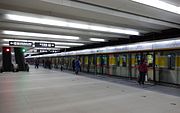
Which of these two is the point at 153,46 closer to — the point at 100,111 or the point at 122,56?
the point at 122,56

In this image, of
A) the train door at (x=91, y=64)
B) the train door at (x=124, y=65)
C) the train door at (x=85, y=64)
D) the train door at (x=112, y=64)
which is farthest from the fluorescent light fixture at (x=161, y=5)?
the train door at (x=85, y=64)

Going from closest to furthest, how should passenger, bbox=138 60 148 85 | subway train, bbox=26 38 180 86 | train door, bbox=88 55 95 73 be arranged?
subway train, bbox=26 38 180 86, passenger, bbox=138 60 148 85, train door, bbox=88 55 95 73

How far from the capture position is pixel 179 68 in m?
8.62

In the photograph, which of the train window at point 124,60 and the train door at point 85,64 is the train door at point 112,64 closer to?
the train window at point 124,60

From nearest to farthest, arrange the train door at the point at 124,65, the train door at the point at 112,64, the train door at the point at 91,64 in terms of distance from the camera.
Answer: the train door at the point at 124,65 → the train door at the point at 112,64 → the train door at the point at 91,64

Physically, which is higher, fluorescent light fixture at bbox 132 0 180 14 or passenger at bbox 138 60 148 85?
fluorescent light fixture at bbox 132 0 180 14

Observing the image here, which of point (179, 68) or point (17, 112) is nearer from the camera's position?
point (17, 112)

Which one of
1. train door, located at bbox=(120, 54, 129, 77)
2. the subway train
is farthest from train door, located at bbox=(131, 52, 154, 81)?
train door, located at bbox=(120, 54, 129, 77)

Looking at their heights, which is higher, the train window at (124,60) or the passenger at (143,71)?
the train window at (124,60)

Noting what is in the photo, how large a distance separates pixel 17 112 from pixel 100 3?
3588mm

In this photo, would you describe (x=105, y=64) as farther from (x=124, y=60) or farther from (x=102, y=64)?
(x=124, y=60)

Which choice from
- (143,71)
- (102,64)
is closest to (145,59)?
(143,71)

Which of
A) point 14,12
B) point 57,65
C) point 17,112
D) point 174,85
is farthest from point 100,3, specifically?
point 57,65

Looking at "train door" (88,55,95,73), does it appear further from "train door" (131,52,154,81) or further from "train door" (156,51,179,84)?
"train door" (156,51,179,84)
